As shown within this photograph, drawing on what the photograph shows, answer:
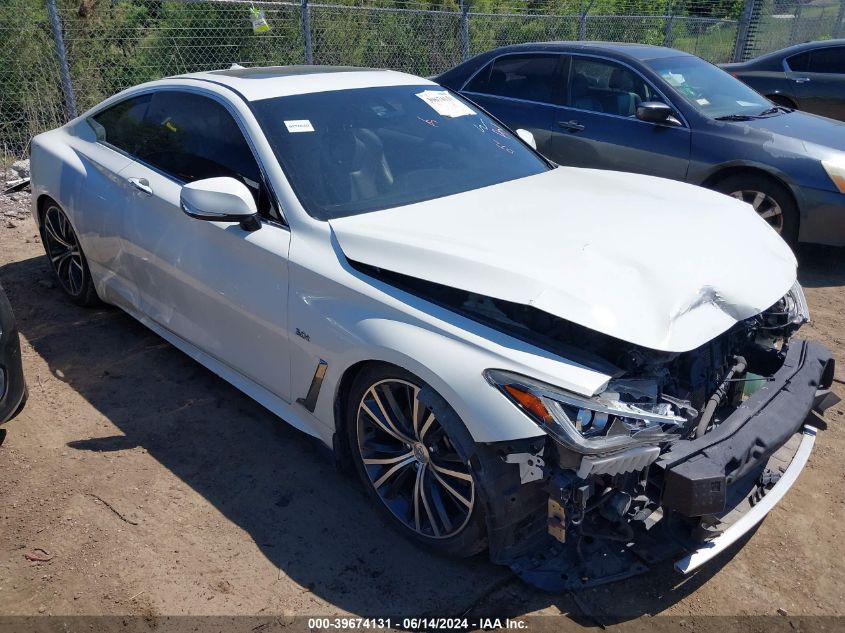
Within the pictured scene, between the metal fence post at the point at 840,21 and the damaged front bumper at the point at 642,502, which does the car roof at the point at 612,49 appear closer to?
the damaged front bumper at the point at 642,502

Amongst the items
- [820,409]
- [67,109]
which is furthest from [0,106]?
[820,409]

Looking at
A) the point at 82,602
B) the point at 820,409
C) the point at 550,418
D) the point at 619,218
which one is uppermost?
Answer: the point at 619,218

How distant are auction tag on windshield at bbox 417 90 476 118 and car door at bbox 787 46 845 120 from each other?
7.02 metres

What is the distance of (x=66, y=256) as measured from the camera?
4934mm

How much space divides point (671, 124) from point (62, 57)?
19.7 feet

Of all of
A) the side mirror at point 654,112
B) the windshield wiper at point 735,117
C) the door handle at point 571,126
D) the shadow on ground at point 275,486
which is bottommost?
the shadow on ground at point 275,486

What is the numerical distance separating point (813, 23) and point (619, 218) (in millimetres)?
19010

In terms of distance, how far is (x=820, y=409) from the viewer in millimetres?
3053

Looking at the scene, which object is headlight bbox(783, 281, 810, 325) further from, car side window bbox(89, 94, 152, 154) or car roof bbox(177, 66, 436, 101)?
car side window bbox(89, 94, 152, 154)

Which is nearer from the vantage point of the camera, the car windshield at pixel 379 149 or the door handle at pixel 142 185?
the car windshield at pixel 379 149

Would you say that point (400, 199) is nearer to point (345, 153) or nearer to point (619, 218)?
point (345, 153)

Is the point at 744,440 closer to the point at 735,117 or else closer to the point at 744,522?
the point at 744,522

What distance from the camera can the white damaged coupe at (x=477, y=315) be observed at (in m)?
2.44

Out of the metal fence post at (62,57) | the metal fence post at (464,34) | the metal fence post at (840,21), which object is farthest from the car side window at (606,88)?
the metal fence post at (840,21)
